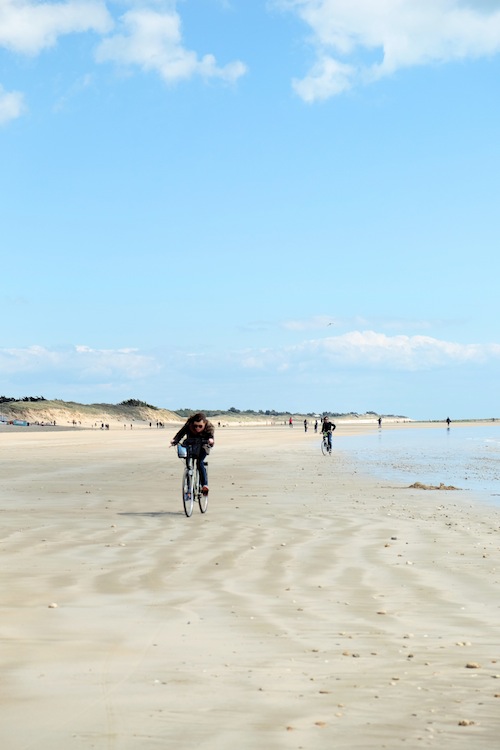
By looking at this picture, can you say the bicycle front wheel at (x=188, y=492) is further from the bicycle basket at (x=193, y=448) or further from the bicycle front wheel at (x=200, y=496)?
the bicycle basket at (x=193, y=448)

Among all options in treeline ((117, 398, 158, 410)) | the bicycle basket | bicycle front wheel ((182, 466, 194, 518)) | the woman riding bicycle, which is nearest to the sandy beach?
bicycle front wheel ((182, 466, 194, 518))

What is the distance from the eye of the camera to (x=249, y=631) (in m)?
7.74

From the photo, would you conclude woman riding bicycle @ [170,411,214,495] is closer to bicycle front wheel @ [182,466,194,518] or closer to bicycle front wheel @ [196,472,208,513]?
bicycle front wheel @ [196,472,208,513]

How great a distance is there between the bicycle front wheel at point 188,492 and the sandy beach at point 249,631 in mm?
452

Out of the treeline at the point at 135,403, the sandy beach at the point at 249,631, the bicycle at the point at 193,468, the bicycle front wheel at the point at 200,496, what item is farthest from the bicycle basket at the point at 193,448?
the treeline at the point at 135,403

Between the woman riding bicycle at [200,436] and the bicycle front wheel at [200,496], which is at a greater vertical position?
the woman riding bicycle at [200,436]

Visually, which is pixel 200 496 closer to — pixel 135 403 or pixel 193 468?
pixel 193 468

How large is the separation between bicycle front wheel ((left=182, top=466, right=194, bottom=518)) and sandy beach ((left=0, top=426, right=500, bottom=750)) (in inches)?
17.8

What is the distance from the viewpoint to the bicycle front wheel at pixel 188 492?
17188 mm

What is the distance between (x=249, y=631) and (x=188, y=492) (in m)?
9.61

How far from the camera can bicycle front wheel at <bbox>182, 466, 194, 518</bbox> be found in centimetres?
1719

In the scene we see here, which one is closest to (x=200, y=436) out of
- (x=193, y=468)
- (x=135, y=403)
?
(x=193, y=468)

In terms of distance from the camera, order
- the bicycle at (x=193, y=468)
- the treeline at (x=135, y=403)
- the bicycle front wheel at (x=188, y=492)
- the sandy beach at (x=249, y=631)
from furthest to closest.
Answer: the treeline at (x=135, y=403), the bicycle at (x=193, y=468), the bicycle front wheel at (x=188, y=492), the sandy beach at (x=249, y=631)

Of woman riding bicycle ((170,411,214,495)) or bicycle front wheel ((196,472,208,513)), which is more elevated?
woman riding bicycle ((170,411,214,495))
